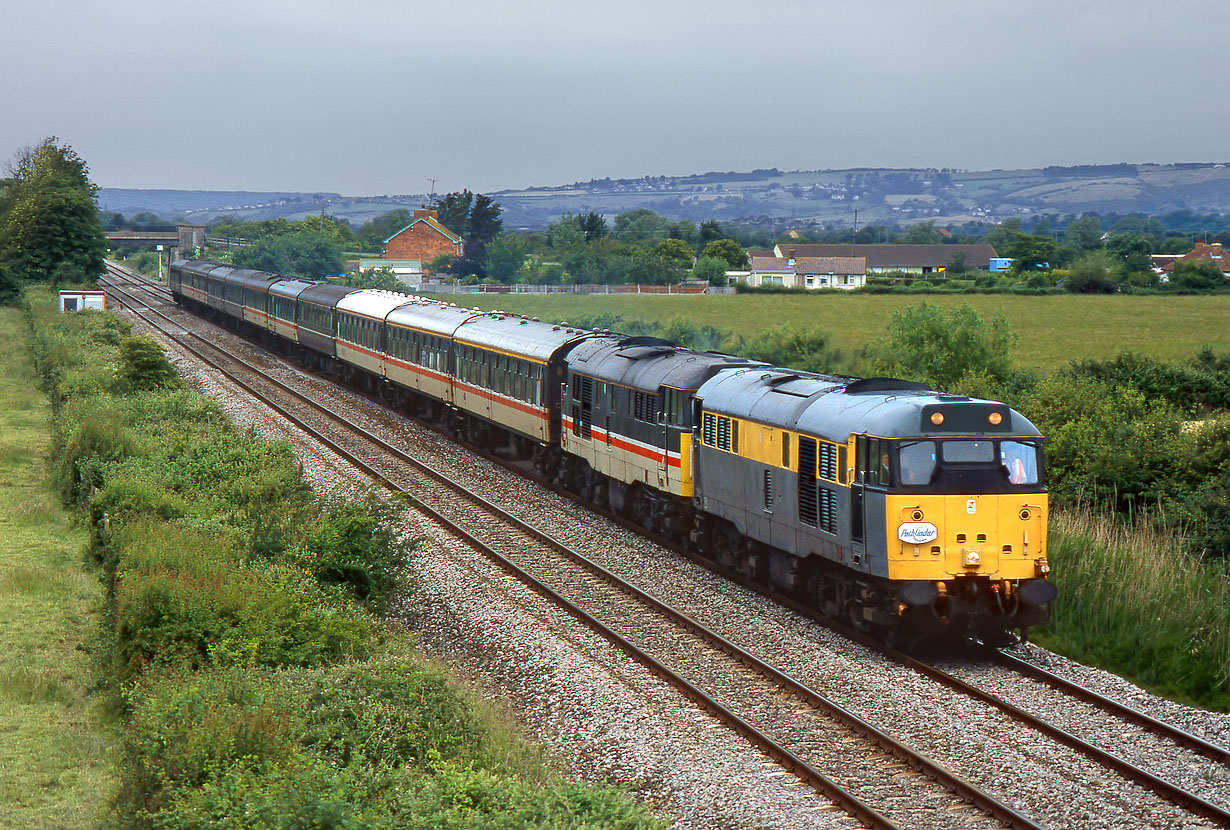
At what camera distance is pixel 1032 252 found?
137 m

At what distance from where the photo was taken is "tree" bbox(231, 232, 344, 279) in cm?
11669

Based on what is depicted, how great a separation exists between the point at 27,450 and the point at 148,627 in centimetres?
2204

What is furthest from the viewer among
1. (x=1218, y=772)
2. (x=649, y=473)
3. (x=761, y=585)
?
(x=649, y=473)

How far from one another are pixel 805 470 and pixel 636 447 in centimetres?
690

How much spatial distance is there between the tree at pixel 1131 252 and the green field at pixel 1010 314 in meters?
17.8

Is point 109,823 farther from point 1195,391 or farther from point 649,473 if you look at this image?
point 1195,391

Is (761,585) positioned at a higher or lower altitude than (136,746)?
lower

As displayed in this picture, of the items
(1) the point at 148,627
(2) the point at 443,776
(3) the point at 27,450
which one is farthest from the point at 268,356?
(2) the point at 443,776

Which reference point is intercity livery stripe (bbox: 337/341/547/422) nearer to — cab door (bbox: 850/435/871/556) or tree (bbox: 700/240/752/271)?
cab door (bbox: 850/435/871/556)

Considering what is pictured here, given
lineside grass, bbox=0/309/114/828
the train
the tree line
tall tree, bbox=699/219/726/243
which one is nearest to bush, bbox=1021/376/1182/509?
the train

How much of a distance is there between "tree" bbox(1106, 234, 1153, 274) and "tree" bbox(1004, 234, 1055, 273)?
20.9 ft

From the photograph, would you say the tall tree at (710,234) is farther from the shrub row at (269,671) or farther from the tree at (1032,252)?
the shrub row at (269,671)

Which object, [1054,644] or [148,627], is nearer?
[148,627]

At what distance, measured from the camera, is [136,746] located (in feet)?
34.4
